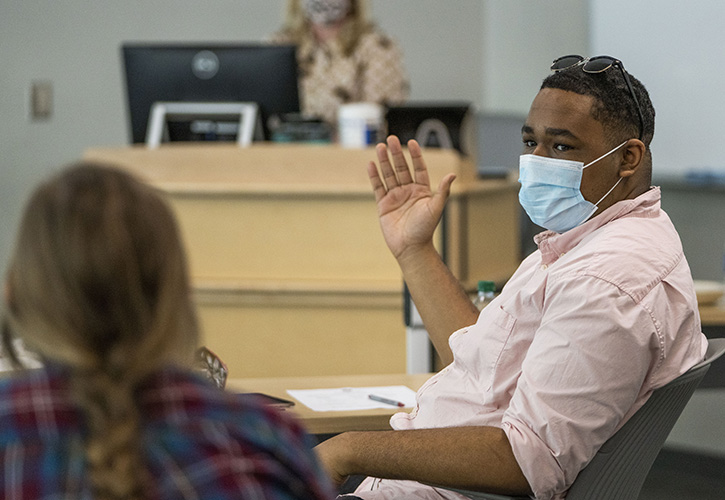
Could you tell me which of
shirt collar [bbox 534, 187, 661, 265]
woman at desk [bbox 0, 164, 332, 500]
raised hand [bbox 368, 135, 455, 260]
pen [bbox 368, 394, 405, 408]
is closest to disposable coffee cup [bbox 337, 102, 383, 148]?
raised hand [bbox 368, 135, 455, 260]

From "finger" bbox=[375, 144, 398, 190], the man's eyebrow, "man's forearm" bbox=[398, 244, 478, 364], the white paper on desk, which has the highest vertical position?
the man's eyebrow

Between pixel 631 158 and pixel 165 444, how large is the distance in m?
0.91

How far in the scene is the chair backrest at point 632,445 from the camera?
1159 millimetres

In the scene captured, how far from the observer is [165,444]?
0.66 meters

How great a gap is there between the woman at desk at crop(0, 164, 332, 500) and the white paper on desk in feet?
2.72

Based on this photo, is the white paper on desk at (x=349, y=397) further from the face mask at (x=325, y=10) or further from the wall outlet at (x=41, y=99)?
the wall outlet at (x=41, y=99)

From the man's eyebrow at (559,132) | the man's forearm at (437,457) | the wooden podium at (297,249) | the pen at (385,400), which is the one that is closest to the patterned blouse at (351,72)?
the wooden podium at (297,249)

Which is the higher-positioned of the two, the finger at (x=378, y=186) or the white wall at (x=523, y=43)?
the white wall at (x=523, y=43)

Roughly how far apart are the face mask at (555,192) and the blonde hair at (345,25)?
2641 millimetres

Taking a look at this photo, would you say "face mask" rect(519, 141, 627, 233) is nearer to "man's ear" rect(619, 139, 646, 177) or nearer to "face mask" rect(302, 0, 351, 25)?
"man's ear" rect(619, 139, 646, 177)

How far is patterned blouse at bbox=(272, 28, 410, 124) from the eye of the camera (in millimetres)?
3949

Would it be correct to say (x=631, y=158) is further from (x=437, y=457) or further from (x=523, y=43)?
(x=523, y=43)

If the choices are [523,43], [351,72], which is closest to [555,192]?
[351,72]

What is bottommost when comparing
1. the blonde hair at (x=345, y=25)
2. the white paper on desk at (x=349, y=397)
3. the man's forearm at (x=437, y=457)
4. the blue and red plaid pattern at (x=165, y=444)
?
the white paper on desk at (x=349, y=397)
